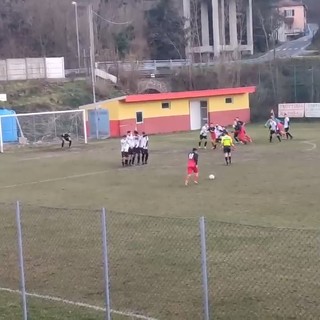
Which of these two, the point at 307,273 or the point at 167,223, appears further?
the point at 167,223

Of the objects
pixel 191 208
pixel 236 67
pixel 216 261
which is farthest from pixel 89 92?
pixel 216 261

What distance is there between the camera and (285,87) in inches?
2505

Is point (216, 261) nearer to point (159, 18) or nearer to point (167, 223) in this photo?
point (167, 223)

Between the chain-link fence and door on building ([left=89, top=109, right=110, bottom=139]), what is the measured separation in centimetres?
3279

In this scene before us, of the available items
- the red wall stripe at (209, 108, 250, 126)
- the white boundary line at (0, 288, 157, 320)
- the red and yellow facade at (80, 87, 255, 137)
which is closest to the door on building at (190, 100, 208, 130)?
the red and yellow facade at (80, 87, 255, 137)

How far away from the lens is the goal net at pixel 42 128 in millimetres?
47906

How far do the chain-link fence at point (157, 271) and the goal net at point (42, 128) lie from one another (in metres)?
29.3

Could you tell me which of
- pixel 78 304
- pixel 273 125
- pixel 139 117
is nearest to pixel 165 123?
pixel 139 117

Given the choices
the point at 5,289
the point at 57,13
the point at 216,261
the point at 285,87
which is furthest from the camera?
the point at 57,13

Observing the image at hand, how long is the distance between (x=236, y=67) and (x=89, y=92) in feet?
46.7

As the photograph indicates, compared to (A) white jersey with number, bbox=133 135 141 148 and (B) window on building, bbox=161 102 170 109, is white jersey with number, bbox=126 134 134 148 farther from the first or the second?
(B) window on building, bbox=161 102 170 109

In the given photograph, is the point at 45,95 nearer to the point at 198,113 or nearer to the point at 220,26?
the point at 198,113

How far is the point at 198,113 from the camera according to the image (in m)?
55.8

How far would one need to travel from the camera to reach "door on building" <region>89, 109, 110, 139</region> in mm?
51844
